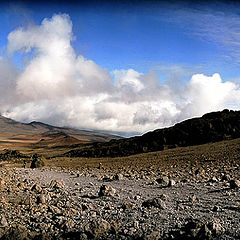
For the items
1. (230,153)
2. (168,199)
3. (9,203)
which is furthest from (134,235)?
(230,153)

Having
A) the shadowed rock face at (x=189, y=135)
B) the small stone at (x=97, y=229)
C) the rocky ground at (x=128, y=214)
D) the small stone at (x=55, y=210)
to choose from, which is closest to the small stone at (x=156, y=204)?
the rocky ground at (x=128, y=214)

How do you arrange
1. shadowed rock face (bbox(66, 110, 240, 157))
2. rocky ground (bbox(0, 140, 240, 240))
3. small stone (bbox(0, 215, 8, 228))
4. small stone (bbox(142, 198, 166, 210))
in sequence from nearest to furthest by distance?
rocky ground (bbox(0, 140, 240, 240)) < small stone (bbox(0, 215, 8, 228)) < small stone (bbox(142, 198, 166, 210)) < shadowed rock face (bbox(66, 110, 240, 157))

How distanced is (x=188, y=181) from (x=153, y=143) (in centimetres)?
3829

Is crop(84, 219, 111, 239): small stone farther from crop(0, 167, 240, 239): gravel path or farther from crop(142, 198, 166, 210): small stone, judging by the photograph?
crop(142, 198, 166, 210): small stone

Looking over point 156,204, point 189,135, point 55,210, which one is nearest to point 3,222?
point 55,210

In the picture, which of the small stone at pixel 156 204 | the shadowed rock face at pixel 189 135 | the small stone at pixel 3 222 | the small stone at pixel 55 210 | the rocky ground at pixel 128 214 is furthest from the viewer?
the shadowed rock face at pixel 189 135

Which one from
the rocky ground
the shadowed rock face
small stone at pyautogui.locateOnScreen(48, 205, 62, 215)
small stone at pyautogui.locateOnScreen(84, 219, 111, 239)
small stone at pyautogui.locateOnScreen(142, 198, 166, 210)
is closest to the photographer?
→ the rocky ground

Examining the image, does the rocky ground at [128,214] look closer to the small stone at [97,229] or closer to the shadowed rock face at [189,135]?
the small stone at [97,229]

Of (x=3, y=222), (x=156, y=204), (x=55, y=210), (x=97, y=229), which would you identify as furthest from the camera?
(x=55, y=210)

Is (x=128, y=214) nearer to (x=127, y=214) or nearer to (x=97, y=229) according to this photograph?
(x=127, y=214)

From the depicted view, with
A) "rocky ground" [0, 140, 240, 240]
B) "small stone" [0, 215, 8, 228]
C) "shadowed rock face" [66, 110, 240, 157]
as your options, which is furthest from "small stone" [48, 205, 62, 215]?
"shadowed rock face" [66, 110, 240, 157]

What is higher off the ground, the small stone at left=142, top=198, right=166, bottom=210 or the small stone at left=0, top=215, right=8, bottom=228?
the small stone at left=142, top=198, right=166, bottom=210

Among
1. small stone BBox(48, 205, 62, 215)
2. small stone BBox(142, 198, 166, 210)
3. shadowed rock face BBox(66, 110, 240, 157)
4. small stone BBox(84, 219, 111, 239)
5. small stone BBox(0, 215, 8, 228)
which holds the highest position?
shadowed rock face BBox(66, 110, 240, 157)

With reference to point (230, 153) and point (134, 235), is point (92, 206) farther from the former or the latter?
point (230, 153)
